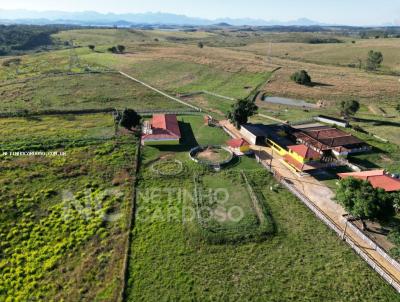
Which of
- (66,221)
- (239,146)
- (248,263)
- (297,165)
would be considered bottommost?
(66,221)

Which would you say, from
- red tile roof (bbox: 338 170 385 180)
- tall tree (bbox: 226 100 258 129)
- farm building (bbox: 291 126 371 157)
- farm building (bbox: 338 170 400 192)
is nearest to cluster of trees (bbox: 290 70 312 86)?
farm building (bbox: 291 126 371 157)

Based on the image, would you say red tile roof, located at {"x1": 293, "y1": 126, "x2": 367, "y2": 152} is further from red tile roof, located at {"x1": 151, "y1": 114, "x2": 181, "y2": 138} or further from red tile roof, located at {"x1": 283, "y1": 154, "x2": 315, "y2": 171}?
red tile roof, located at {"x1": 151, "y1": 114, "x2": 181, "y2": 138}

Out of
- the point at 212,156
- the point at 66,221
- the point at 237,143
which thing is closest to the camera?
the point at 66,221

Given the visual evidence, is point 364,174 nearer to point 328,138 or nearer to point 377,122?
point 328,138

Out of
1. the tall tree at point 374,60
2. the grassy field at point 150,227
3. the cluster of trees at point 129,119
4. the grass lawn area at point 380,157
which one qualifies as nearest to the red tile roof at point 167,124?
the grassy field at point 150,227

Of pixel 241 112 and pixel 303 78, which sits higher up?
pixel 303 78

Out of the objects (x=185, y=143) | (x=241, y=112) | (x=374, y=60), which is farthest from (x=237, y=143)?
(x=374, y=60)

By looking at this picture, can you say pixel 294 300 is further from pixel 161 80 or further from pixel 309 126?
pixel 161 80
